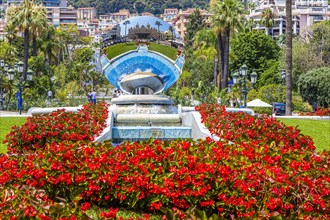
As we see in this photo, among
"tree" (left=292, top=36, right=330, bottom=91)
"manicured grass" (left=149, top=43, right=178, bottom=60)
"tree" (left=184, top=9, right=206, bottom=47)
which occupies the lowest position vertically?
"manicured grass" (left=149, top=43, right=178, bottom=60)

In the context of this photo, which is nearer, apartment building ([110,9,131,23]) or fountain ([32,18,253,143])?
fountain ([32,18,253,143])

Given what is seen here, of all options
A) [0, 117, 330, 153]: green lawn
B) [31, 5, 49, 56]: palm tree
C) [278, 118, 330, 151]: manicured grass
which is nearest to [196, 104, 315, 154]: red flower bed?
[278, 118, 330, 151]: manicured grass

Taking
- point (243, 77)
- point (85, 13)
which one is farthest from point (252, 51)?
point (85, 13)

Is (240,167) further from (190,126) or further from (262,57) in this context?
(262,57)

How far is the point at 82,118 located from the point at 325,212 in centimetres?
787

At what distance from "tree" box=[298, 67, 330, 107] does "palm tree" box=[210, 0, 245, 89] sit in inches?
231

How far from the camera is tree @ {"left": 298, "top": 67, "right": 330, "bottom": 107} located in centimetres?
3862

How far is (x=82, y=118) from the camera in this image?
12.3 m

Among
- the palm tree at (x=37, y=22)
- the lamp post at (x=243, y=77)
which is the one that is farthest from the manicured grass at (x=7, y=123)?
the palm tree at (x=37, y=22)

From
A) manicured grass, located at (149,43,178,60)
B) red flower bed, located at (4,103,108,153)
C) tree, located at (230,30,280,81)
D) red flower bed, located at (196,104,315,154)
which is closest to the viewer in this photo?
red flower bed, located at (196,104,315,154)

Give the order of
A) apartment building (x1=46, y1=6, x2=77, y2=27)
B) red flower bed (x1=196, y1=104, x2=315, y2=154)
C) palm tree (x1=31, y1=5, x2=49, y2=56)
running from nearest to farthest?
red flower bed (x1=196, y1=104, x2=315, y2=154)
palm tree (x1=31, y1=5, x2=49, y2=56)
apartment building (x1=46, y1=6, x2=77, y2=27)

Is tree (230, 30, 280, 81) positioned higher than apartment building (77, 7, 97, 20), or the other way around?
apartment building (77, 7, 97, 20)

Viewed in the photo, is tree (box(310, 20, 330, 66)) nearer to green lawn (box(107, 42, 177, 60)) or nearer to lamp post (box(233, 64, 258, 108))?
lamp post (box(233, 64, 258, 108))

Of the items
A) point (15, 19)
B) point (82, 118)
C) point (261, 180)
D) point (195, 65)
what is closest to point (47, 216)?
point (261, 180)
